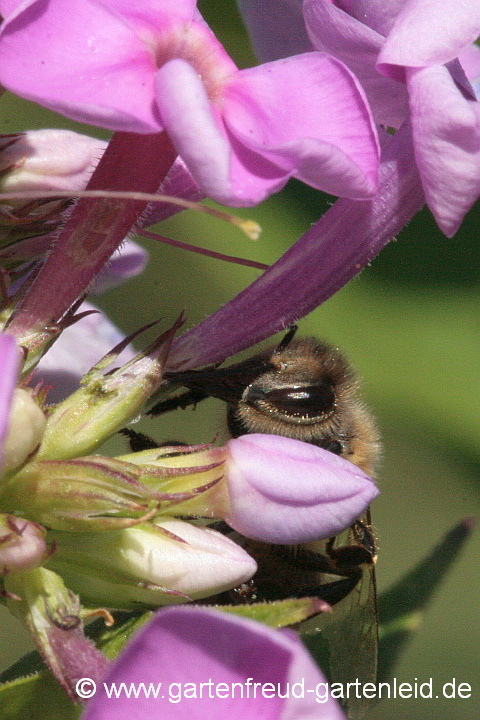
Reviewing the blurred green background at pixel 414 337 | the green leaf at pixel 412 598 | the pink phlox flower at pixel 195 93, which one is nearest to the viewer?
the pink phlox flower at pixel 195 93

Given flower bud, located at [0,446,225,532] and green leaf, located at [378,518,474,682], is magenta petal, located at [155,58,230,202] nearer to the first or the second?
flower bud, located at [0,446,225,532]

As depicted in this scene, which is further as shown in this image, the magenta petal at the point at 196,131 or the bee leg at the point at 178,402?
the bee leg at the point at 178,402

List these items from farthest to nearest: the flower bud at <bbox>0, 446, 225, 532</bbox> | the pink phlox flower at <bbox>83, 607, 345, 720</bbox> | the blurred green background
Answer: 1. the blurred green background
2. the flower bud at <bbox>0, 446, 225, 532</bbox>
3. the pink phlox flower at <bbox>83, 607, 345, 720</bbox>

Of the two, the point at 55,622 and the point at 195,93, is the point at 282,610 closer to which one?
the point at 55,622

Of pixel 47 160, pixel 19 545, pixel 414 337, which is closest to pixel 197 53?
pixel 47 160

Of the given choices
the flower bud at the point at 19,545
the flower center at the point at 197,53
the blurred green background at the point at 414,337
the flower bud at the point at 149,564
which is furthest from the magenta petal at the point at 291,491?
the blurred green background at the point at 414,337

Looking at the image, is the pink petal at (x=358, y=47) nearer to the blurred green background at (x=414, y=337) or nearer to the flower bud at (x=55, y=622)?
the flower bud at (x=55, y=622)

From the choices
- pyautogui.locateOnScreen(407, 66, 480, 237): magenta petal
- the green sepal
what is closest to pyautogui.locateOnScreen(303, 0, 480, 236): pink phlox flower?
pyautogui.locateOnScreen(407, 66, 480, 237): magenta petal
